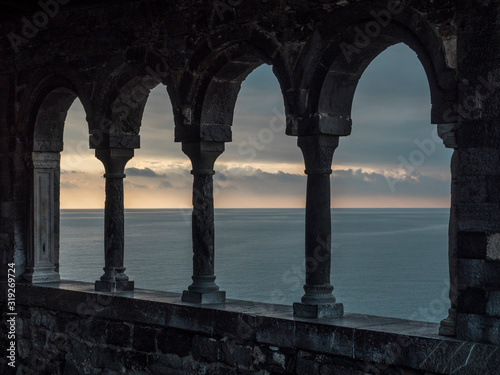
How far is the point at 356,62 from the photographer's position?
6789mm

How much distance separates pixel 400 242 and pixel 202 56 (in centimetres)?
5373

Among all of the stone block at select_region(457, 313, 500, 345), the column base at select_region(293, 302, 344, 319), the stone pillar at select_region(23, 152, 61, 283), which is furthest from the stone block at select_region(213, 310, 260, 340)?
the stone pillar at select_region(23, 152, 61, 283)

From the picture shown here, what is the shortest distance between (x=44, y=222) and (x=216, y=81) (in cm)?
285

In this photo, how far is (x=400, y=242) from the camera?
60094 mm

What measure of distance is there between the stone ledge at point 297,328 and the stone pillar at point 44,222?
565 mm

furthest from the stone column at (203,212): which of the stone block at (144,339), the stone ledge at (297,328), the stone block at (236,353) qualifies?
the stone block at (236,353)

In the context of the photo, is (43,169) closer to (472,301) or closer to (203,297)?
(203,297)

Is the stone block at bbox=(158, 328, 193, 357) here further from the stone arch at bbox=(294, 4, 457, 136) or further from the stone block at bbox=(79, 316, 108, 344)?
the stone arch at bbox=(294, 4, 457, 136)

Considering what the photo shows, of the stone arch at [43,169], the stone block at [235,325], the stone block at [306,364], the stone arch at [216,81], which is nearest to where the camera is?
the stone block at [306,364]

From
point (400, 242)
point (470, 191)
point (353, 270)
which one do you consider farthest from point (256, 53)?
point (400, 242)

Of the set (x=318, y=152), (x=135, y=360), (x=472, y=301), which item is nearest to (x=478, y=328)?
(x=472, y=301)

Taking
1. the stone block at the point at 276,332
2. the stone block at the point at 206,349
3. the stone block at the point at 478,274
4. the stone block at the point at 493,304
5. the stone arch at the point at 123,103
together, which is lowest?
the stone block at the point at 206,349

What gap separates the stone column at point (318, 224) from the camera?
6.83m

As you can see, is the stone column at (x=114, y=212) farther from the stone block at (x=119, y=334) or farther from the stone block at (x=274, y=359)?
the stone block at (x=274, y=359)
